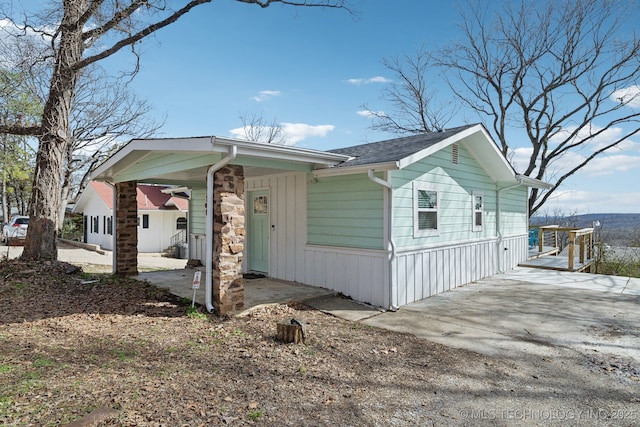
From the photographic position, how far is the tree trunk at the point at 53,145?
29.2 feet

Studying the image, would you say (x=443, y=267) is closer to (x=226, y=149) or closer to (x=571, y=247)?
(x=571, y=247)

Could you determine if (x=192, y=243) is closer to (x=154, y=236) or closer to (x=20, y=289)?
(x=20, y=289)

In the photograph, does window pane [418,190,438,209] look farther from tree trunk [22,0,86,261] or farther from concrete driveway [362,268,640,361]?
tree trunk [22,0,86,261]

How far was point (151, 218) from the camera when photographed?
20.2 meters

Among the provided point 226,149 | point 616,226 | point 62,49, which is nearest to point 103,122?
point 62,49

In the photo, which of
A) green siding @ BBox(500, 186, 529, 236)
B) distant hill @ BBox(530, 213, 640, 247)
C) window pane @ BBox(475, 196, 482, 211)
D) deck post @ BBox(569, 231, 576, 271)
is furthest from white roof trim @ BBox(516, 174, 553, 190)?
distant hill @ BBox(530, 213, 640, 247)

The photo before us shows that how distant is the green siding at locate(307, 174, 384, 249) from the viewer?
669 centimetres

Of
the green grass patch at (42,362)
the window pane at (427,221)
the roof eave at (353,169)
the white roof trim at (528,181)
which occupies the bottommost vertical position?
the green grass patch at (42,362)

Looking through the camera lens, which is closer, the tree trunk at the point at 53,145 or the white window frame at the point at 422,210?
the white window frame at the point at 422,210

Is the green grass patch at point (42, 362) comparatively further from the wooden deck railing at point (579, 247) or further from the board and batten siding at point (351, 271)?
the wooden deck railing at point (579, 247)

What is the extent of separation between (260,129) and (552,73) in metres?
19.7

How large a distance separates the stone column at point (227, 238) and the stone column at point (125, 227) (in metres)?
4.30

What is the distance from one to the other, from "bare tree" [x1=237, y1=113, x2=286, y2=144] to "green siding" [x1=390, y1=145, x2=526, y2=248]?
70.3ft

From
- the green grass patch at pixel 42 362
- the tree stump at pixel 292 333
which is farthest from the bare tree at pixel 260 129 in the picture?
the green grass patch at pixel 42 362
